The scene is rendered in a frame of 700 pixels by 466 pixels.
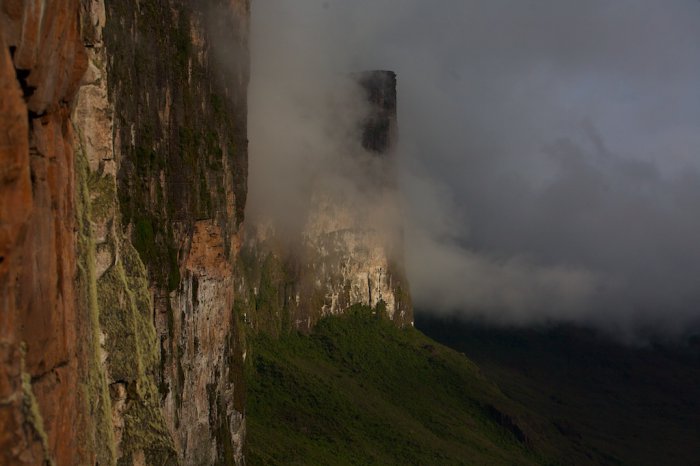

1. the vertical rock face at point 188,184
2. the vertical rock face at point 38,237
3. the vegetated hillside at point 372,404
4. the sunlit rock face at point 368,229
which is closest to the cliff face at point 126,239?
the vertical rock face at point 38,237

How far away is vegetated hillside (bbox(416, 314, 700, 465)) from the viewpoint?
109312 mm

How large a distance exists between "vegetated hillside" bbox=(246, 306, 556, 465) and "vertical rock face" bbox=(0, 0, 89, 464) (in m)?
46.6

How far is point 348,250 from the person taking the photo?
9850 cm

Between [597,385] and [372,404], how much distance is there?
2811 inches

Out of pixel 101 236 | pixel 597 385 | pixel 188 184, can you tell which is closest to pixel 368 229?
pixel 597 385

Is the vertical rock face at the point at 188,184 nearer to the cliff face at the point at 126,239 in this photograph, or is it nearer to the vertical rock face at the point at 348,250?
the cliff face at the point at 126,239

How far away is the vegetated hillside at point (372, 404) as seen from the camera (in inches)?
2749

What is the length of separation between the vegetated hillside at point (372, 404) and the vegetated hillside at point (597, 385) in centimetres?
1143

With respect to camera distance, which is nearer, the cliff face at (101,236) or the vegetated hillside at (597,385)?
the cliff face at (101,236)

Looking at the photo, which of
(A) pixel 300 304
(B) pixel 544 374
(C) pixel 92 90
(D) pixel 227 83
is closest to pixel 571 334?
(B) pixel 544 374

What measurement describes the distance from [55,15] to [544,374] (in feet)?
451

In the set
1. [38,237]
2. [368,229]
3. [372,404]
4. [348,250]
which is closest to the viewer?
[38,237]

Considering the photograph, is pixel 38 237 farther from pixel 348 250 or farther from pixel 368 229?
pixel 368 229

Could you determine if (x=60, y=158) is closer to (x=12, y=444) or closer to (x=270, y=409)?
(x=12, y=444)
